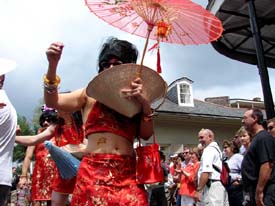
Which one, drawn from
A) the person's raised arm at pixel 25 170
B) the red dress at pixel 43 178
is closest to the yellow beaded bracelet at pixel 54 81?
the red dress at pixel 43 178

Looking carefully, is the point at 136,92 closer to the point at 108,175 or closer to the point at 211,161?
the point at 108,175

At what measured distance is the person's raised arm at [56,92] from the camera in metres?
2.36

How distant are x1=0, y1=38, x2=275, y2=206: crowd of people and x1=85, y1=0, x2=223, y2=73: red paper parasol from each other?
0.20 meters

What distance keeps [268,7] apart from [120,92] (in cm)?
791

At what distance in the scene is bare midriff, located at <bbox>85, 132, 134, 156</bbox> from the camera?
2.46 m

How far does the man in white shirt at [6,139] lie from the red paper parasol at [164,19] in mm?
1132

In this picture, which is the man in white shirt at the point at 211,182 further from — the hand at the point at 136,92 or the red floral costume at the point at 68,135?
the hand at the point at 136,92

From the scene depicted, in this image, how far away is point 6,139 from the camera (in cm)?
361

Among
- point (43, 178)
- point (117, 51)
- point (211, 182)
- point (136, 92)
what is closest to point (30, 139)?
point (43, 178)

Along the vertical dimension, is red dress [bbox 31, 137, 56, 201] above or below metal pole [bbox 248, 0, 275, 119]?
below

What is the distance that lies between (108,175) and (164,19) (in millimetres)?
1046

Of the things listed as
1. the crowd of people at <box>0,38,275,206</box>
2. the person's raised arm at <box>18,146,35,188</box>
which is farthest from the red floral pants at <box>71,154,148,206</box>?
the person's raised arm at <box>18,146,35,188</box>

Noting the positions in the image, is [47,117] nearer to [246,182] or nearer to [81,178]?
[246,182]

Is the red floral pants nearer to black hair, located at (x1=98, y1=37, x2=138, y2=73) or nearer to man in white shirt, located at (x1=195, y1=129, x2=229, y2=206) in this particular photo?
black hair, located at (x1=98, y1=37, x2=138, y2=73)
